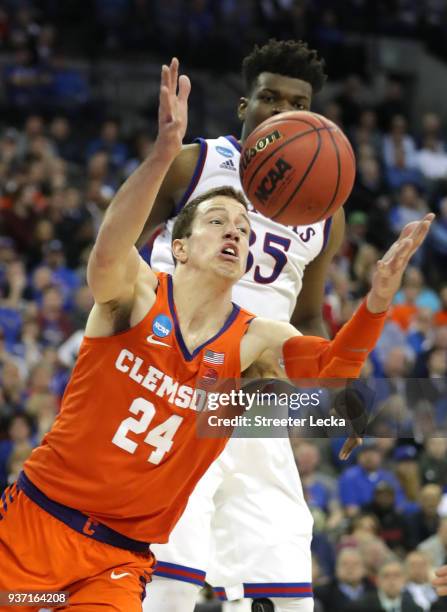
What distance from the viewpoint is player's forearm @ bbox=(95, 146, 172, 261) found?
415 centimetres

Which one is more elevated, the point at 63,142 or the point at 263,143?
the point at 263,143

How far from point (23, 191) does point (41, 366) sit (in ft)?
8.85

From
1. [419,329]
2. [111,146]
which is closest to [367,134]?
[111,146]

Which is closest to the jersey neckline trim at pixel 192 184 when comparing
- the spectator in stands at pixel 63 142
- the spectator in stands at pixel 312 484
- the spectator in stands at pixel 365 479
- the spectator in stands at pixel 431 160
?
the spectator in stands at pixel 312 484

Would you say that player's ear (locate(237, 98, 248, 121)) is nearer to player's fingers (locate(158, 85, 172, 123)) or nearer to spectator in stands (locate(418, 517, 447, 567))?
player's fingers (locate(158, 85, 172, 123))

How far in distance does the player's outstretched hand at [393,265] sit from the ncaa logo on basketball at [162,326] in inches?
33.3

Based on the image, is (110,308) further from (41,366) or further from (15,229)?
(15,229)

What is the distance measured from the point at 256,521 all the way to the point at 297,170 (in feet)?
5.53

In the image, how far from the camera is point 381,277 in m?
4.05

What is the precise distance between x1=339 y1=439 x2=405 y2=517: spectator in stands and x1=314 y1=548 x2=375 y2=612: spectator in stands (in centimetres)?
106

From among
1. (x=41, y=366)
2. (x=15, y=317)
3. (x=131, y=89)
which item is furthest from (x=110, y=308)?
(x=131, y=89)

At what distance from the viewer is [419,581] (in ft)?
29.4

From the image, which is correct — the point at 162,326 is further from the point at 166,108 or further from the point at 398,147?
the point at 398,147

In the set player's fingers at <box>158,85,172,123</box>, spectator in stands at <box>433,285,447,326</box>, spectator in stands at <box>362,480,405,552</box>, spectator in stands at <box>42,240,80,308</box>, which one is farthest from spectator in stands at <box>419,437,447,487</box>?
player's fingers at <box>158,85,172,123</box>
